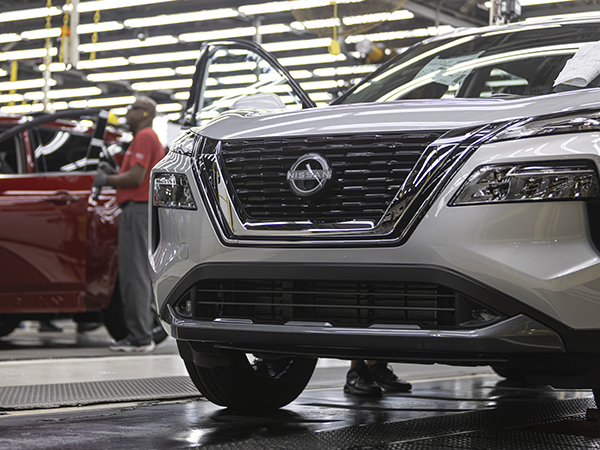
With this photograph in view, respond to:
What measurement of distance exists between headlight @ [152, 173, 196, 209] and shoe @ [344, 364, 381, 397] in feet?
5.88

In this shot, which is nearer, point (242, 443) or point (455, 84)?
point (242, 443)

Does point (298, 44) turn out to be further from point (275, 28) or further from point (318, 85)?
point (318, 85)

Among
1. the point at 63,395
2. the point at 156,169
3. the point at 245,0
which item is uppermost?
the point at 245,0

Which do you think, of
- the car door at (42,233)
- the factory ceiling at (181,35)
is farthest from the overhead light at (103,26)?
the car door at (42,233)

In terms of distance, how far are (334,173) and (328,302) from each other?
1.38 feet

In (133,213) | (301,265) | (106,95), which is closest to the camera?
(301,265)

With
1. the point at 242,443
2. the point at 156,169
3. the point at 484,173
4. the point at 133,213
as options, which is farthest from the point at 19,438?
the point at 133,213

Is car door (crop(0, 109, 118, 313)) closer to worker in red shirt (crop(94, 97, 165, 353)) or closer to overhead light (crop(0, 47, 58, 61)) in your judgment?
worker in red shirt (crop(94, 97, 165, 353))

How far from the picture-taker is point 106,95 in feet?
73.6

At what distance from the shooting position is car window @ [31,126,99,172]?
23.5ft

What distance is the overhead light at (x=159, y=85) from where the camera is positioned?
2162 cm

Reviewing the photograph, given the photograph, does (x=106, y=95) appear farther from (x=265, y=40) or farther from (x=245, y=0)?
(x=245, y=0)

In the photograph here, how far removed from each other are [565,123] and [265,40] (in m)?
14.8

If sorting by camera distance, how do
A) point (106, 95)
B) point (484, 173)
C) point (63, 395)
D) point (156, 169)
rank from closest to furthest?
point (484, 173)
point (156, 169)
point (63, 395)
point (106, 95)
